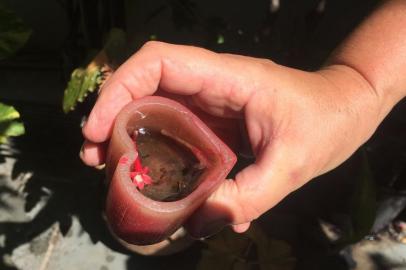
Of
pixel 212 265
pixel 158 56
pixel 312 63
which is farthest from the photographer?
pixel 312 63

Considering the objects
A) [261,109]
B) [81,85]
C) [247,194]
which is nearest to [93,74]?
[81,85]

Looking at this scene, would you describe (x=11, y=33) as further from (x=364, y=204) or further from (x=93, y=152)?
(x=364, y=204)

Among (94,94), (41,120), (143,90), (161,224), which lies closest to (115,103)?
(143,90)

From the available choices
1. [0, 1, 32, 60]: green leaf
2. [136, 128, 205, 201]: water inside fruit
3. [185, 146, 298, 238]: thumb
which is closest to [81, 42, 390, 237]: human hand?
[185, 146, 298, 238]: thumb

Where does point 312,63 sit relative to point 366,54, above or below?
below

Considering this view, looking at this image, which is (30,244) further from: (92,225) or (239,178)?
(239,178)

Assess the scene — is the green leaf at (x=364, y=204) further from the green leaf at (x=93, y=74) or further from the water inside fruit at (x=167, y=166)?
the green leaf at (x=93, y=74)
